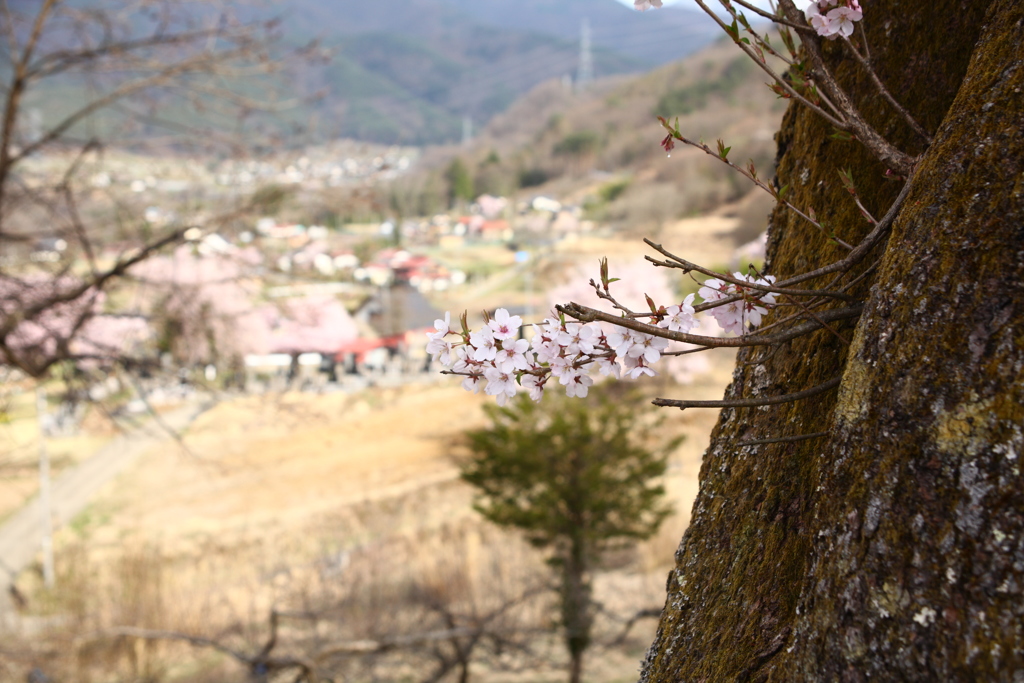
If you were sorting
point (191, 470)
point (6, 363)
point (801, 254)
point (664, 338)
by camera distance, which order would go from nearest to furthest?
point (664, 338) < point (801, 254) < point (6, 363) < point (191, 470)

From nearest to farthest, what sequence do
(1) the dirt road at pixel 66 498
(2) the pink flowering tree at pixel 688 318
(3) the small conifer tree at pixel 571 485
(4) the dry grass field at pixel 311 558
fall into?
(2) the pink flowering tree at pixel 688 318, (4) the dry grass field at pixel 311 558, (3) the small conifer tree at pixel 571 485, (1) the dirt road at pixel 66 498

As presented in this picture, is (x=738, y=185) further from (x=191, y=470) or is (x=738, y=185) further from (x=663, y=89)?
(x=191, y=470)

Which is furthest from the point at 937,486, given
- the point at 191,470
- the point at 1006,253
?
the point at 191,470

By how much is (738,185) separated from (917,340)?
189 feet

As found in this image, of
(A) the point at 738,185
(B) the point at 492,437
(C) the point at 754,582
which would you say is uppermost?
(A) the point at 738,185

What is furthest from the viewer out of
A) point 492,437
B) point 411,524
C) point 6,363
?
point 411,524

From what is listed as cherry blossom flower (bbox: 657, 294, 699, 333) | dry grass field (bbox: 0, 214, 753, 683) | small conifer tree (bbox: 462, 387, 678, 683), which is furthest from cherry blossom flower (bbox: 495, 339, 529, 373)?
small conifer tree (bbox: 462, 387, 678, 683)

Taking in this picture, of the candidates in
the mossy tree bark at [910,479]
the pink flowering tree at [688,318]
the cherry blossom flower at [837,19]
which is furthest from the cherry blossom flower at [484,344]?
the cherry blossom flower at [837,19]

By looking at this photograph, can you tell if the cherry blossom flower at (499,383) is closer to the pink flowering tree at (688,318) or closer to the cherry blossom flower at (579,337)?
the pink flowering tree at (688,318)

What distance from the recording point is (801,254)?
4.80 feet

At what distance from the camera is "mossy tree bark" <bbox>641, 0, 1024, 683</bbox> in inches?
30.2

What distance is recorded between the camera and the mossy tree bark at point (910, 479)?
2.52ft

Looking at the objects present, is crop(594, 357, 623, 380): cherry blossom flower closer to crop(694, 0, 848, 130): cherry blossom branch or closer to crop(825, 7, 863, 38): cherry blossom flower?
crop(694, 0, 848, 130): cherry blossom branch

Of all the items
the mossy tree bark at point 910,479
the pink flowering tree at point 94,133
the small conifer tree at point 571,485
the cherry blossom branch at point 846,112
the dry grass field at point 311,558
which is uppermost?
the pink flowering tree at point 94,133
